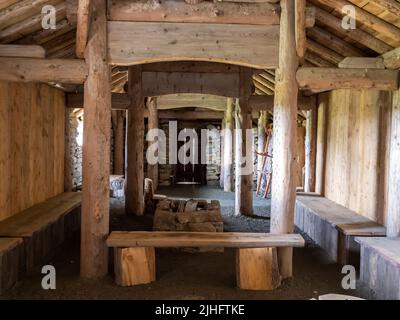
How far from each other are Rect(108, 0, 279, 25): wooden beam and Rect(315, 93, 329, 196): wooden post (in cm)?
421

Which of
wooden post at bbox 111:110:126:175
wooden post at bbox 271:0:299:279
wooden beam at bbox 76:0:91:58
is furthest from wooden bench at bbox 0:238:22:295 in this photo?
wooden post at bbox 111:110:126:175

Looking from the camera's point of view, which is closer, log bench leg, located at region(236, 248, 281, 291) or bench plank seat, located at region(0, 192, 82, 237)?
log bench leg, located at region(236, 248, 281, 291)

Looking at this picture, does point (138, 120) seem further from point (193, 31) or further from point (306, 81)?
point (306, 81)

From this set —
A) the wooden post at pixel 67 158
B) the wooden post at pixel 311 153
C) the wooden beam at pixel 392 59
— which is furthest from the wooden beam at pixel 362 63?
the wooden post at pixel 67 158

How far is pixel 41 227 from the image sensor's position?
16.6 ft

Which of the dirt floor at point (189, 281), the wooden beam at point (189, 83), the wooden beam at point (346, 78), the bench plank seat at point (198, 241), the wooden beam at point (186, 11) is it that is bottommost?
the dirt floor at point (189, 281)

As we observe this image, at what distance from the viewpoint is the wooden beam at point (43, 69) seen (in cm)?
441

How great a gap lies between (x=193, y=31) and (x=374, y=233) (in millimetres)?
3481

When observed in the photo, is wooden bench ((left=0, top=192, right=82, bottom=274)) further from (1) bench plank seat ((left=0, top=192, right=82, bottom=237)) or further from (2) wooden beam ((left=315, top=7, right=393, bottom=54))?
(2) wooden beam ((left=315, top=7, right=393, bottom=54))

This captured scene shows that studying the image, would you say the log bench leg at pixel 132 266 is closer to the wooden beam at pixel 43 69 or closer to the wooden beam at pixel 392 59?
the wooden beam at pixel 43 69

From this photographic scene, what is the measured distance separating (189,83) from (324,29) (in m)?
3.16

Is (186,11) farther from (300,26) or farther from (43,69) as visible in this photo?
(43,69)

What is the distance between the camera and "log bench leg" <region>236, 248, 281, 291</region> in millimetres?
4273

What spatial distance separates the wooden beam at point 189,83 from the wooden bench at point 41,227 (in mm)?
2734
